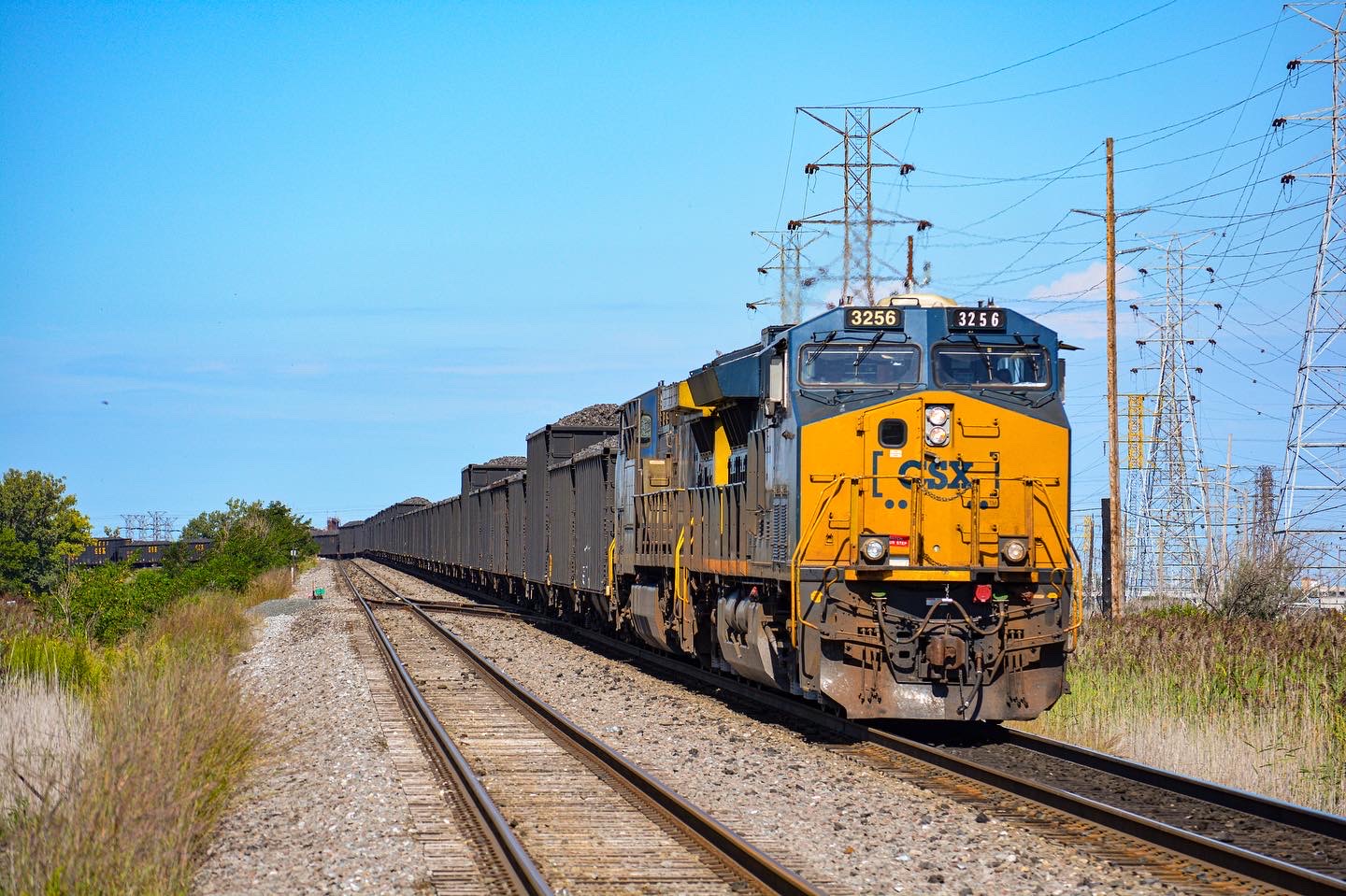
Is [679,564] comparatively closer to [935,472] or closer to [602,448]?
[935,472]

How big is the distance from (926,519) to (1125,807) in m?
3.40

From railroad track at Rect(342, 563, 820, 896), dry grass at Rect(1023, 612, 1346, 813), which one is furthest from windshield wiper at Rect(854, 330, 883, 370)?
dry grass at Rect(1023, 612, 1346, 813)

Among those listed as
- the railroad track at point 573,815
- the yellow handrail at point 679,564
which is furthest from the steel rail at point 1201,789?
the yellow handrail at point 679,564

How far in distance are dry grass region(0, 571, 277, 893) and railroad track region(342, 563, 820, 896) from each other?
6.06 feet

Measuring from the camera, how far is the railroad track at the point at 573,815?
765cm

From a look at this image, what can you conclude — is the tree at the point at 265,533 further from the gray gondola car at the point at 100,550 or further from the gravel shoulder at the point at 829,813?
the gravel shoulder at the point at 829,813

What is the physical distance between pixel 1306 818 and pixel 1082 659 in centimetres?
896

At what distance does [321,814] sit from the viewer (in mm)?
9539

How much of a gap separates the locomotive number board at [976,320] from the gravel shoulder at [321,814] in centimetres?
659

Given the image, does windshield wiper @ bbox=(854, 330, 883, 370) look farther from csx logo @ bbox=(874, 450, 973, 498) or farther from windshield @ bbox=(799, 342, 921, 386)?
csx logo @ bbox=(874, 450, 973, 498)

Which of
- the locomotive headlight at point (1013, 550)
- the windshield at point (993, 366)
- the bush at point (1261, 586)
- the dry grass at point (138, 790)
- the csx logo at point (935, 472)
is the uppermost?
the windshield at point (993, 366)

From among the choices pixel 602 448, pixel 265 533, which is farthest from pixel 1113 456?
pixel 265 533

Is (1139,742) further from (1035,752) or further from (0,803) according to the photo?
(0,803)

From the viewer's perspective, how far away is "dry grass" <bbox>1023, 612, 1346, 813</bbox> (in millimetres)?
11297
